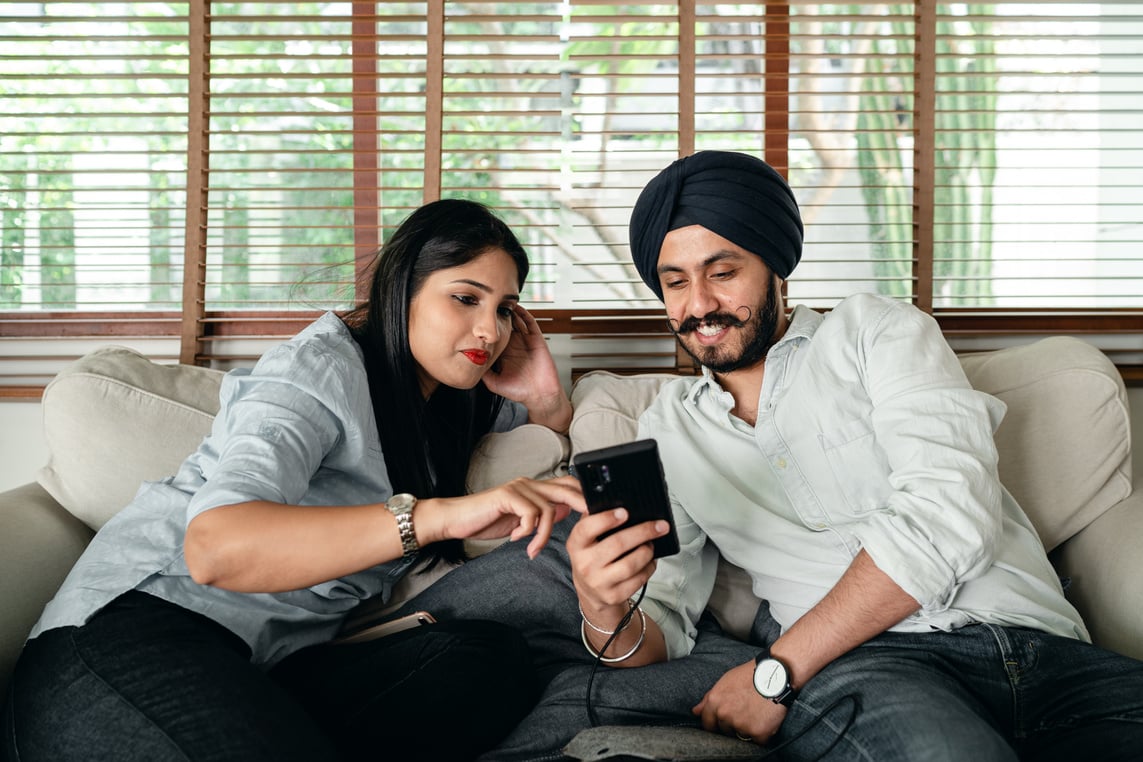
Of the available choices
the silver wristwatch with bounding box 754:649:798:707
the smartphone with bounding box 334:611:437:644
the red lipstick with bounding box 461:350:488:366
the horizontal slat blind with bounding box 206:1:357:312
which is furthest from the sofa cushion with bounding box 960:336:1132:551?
the horizontal slat blind with bounding box 206:1:357:312

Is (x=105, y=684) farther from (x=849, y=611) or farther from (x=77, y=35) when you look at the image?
(x=77, y=35)

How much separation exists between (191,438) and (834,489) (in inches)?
49.1

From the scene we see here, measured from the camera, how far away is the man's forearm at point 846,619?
1.27m

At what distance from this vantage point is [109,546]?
1.35 m

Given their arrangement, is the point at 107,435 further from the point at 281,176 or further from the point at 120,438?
the point at 281,176

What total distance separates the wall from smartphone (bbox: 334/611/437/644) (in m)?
1.26

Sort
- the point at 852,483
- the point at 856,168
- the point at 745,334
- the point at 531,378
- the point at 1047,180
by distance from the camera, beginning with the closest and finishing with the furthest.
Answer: the point at 852,483
the point at 745,334
the point at 531,378
the point at 856,168
the point at 1047,180

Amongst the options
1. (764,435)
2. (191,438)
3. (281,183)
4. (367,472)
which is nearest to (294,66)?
(281,183)

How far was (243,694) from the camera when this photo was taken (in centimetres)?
115

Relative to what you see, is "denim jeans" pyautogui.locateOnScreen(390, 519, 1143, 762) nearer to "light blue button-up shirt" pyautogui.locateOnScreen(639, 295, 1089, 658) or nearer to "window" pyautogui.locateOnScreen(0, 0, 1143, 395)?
"light blue button-up shirt" pyautogui.locateOnScreen(639, 295, 1089, 658)

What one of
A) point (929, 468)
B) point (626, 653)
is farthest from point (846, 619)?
point (626, 653)

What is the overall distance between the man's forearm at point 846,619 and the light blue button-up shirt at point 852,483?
0.03m

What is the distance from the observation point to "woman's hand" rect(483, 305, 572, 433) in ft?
6.14

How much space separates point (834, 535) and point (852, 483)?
9cm
